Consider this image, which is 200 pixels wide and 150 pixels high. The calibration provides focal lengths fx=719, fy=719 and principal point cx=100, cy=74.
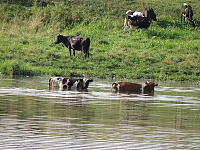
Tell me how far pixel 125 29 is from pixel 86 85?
1551 centimetres

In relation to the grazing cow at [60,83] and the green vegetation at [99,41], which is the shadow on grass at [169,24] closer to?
the green vegetation at [99,41]

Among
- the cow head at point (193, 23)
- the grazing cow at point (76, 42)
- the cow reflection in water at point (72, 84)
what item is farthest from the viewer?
the cow head at point (193, 23)

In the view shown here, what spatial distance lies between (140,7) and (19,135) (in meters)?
31.8

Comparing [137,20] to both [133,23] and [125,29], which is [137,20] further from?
[125,29]

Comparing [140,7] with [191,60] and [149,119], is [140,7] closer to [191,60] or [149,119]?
[191,60]

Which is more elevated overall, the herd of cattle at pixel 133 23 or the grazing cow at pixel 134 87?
the herd of cattle at pixel 133 23

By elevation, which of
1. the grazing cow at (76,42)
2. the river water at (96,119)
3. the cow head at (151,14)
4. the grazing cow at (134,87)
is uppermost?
the cow head at (151,14)

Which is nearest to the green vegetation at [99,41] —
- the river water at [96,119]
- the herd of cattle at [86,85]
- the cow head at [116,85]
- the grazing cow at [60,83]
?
the grazing cow at [60,83]

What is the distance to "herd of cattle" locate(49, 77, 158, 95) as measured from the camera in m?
21.8

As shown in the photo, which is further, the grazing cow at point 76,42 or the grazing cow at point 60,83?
the grazing cow at point 76,42

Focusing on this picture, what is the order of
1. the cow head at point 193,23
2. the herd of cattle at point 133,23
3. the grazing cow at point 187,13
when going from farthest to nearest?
the grazing cow at point 187,13
the cow head at point 193,23
the herd of cattle at point 133,23

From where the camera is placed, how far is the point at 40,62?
30.1 metres

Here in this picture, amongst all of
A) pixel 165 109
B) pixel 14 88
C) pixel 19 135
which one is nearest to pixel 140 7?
pixel 14 88

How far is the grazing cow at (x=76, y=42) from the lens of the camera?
32656 millimetres
